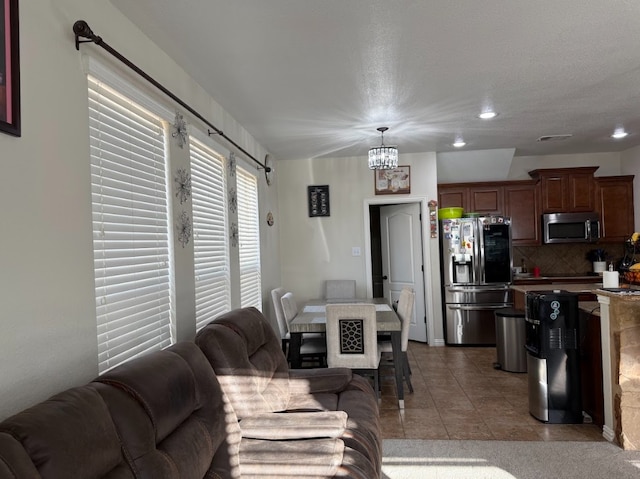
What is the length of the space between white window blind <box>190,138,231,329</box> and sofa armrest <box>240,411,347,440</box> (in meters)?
1.06

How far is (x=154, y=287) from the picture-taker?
2.44 metres

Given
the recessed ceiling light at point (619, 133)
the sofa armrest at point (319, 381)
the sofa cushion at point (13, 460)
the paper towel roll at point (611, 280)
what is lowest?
the sofa armrest at point (319, 381)

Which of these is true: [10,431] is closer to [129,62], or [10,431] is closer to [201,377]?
[201,377]

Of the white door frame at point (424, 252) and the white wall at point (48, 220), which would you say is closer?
the white wall at point (48, 220)

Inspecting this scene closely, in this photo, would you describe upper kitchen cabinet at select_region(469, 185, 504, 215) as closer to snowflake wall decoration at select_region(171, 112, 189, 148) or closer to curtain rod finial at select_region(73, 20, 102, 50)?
snowflake wall decoration at select_region(171, 112, 189, 148)

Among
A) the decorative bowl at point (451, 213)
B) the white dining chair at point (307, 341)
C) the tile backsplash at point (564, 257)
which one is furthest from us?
the tile backsplash at point (564, 257)

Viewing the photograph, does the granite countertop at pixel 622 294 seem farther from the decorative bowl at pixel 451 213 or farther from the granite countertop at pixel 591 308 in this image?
the decorative bowl at pixel 451 213

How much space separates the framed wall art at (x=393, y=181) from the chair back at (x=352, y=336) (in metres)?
2.69

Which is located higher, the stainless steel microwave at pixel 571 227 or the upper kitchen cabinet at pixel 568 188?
the upper kitchen cabinet at pixel 568 188

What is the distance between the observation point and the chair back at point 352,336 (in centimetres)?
362

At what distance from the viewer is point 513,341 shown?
4.71 metres

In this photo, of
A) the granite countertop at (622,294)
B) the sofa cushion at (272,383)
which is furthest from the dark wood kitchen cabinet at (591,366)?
the sofa cushion at (272,383)

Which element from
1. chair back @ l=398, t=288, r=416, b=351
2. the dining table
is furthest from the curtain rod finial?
chair back @ l=398, t=288, r=416, b=351

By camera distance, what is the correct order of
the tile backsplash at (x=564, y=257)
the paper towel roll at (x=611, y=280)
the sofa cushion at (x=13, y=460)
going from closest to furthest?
the sofa cushion at (x=13, y=460) < the paper towel roll at (x=611, y=280) < the tile backsplash at (x=564, y=257)
